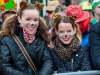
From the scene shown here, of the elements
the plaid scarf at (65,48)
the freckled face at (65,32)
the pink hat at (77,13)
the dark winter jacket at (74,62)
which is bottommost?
the dark winter jacket at (74,62)

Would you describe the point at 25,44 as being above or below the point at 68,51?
above

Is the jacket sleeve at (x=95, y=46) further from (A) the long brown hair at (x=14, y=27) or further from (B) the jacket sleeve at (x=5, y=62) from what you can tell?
(B) the jacket sleeve at (x=5, y=62)

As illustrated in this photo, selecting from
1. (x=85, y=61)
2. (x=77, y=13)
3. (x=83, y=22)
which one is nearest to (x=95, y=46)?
(x=85, y=61)

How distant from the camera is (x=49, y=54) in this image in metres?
A: 3.66

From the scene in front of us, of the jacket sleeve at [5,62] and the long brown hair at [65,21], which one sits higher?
the long brown hair at [65,21]

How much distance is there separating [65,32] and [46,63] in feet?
1.57

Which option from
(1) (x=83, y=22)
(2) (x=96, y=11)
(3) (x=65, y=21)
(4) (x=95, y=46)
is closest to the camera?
(4) (x=95, y=46)

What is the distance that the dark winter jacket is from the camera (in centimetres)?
364

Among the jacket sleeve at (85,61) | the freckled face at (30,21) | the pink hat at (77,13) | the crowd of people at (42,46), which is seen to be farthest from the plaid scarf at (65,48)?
the pink hat at (77,13)

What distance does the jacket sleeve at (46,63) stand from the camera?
3.39 meters

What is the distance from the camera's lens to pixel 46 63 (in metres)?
3.53

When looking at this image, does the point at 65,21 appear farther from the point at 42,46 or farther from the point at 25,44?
the point at 25,44

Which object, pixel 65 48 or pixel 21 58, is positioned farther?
pixel 65 48

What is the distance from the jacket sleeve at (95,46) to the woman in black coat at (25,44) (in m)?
0.51
